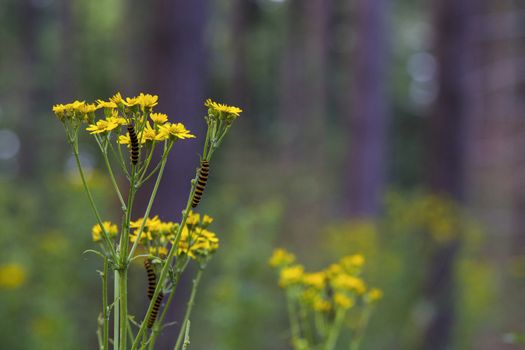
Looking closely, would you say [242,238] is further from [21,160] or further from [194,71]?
[21,160]

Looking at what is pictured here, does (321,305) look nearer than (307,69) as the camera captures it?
Yes

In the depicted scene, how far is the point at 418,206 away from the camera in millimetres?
6027

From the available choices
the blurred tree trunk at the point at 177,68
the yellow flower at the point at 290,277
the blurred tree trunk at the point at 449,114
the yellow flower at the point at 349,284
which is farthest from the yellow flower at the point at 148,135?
the blurred tree trunk at the point at 449,114

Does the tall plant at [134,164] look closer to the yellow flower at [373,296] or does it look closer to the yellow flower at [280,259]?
the yellow flower at [280,259]

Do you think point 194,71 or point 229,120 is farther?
point 194,71

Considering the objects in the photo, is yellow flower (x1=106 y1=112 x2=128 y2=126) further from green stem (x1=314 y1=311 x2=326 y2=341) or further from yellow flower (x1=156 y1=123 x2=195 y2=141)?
green stem (x1=314 y1=311 x2=326 y2=341)

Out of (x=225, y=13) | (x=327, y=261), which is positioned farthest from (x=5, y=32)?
(x=327, y=261)

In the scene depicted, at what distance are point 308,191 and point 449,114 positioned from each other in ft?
15.5

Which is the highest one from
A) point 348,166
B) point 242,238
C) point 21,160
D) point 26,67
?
point 26,67

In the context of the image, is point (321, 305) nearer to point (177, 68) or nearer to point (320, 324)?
point (320, 324)

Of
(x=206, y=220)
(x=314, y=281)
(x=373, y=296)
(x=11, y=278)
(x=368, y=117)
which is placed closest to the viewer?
(x=206, y=220)

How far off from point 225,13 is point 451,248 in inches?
621

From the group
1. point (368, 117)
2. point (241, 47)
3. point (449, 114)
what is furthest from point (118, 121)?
point (241, 47)

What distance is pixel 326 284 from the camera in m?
2.09
